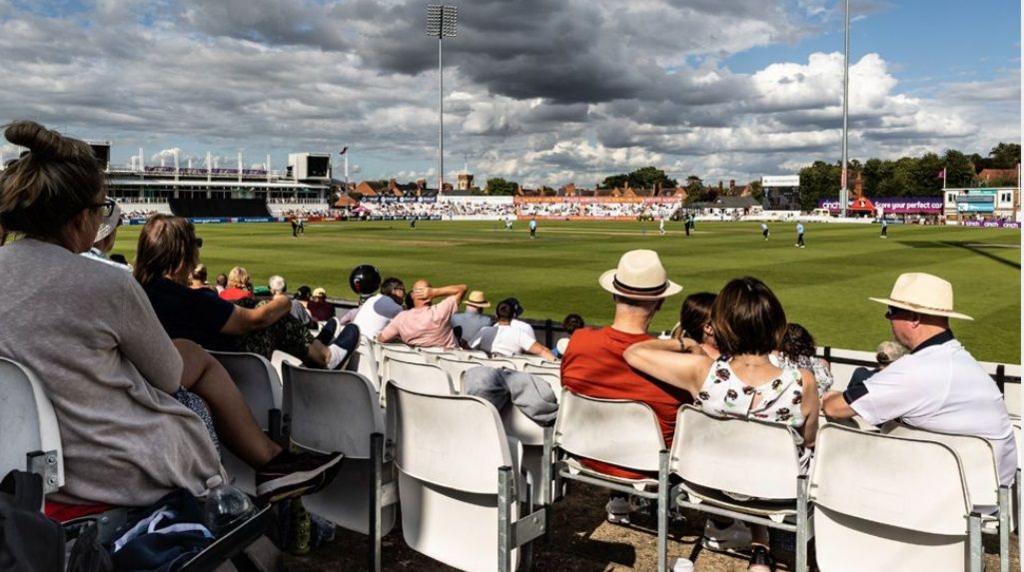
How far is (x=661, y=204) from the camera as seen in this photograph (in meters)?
133

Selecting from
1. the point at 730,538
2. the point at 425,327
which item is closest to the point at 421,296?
the point at 425,327

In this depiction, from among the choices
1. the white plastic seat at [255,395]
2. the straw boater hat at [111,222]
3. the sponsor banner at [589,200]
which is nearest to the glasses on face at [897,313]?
the white plastic seat at [255,395]

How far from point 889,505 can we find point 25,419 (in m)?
2.88

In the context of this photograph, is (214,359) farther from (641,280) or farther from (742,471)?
(742,471)

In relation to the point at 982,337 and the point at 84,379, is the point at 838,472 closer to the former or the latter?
the point at 84,379

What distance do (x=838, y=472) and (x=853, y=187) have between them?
148 meters

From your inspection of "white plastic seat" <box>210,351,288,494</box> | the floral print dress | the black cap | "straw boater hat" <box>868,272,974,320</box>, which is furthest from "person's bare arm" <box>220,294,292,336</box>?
the black cap

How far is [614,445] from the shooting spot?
11.6 ft

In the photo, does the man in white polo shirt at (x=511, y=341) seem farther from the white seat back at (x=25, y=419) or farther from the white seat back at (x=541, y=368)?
the white seat back at (x=25, y=419)

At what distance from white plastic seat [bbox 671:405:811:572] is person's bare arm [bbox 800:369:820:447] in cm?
31

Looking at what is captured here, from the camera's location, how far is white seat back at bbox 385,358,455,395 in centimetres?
420

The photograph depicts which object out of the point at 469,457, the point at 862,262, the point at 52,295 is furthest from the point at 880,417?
the point at 862,262

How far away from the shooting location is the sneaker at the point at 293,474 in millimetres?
2756

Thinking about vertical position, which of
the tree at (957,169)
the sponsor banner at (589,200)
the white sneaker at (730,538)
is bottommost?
the white sneaker at (730,538)
